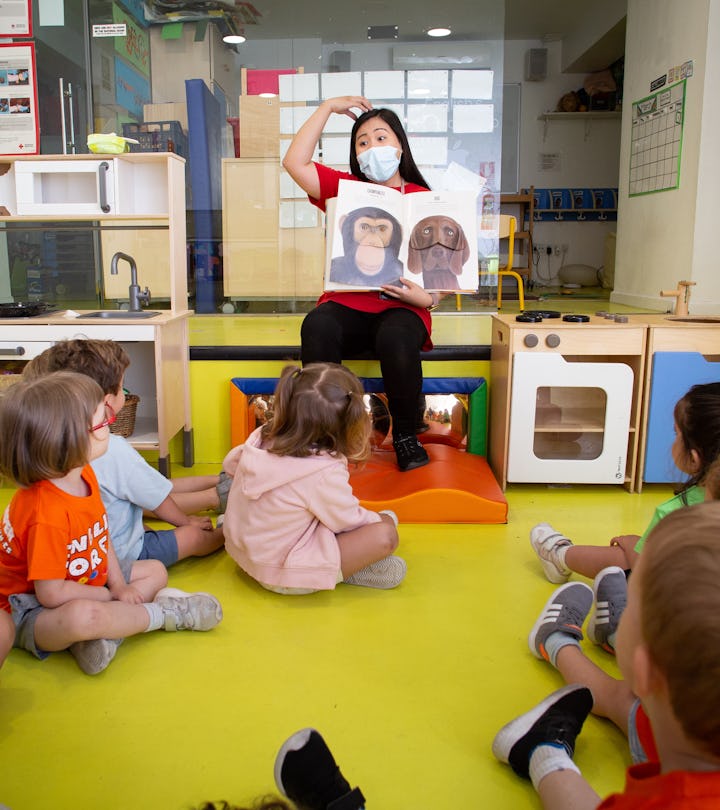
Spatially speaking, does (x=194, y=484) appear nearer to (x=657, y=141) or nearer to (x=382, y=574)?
(x=382, y=574)

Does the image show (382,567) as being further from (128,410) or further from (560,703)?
(128,410)

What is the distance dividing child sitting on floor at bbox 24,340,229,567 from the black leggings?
74 centimetres

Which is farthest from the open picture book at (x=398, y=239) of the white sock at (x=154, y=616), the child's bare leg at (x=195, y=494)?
the white sock at (x=154, y=616)

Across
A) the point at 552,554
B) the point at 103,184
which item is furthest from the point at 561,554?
the point at 103,184

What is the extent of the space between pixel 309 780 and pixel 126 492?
96cm

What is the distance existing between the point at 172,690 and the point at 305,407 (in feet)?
2.17

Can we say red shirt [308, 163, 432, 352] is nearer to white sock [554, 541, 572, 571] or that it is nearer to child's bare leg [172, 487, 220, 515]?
child's bare leg [172, 487, 220, 515]

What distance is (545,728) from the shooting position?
122cm

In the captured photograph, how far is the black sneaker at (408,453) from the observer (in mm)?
2531

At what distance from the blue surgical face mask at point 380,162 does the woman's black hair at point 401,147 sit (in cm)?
5

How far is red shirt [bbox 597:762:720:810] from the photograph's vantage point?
66cm

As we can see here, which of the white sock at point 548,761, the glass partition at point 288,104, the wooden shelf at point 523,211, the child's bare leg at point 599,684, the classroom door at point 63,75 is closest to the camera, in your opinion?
the white sock at point 548,761

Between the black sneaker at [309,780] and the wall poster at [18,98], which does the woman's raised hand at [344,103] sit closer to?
the black sneaker at [309,780]

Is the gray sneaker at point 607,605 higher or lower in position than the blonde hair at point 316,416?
lower
